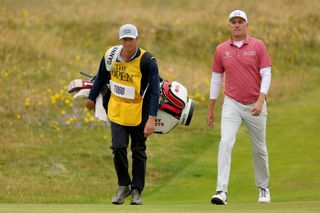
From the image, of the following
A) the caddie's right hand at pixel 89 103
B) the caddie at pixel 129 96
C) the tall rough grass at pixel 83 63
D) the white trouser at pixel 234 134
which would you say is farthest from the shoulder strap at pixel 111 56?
the tall rough grass at pixel 83 63

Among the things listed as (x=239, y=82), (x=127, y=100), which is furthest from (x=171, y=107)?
(x=239, y=82)

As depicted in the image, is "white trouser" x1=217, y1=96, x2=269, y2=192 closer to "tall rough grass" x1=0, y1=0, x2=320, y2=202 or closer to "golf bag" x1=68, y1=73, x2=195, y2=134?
"golf bag" x1=68, y1=73, x2=195, y2=134

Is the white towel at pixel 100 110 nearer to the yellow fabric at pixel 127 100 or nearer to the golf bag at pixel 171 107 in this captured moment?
→ the golf bag at pixel 171 107

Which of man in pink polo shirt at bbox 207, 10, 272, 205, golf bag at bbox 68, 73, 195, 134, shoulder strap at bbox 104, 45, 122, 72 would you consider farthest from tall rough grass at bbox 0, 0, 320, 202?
man in pink polo shirt at bbox 207, 10, 272, 205

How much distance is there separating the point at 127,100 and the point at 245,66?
4.48ft

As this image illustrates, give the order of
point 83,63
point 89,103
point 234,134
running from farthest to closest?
1. point 83,63
2. point 89,103
3. point 234,134

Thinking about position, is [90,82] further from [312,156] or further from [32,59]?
[32,59]

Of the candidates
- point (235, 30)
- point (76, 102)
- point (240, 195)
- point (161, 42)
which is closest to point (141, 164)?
point (235, 30)

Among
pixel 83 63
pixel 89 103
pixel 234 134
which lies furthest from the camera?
pixel 83 63

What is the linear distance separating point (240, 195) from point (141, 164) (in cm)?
276

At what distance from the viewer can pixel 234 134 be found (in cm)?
1117

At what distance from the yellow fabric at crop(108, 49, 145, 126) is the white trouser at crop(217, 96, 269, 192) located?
38.4 inches

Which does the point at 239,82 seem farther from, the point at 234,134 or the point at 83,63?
the point at 83,63

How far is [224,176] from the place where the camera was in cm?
1094
